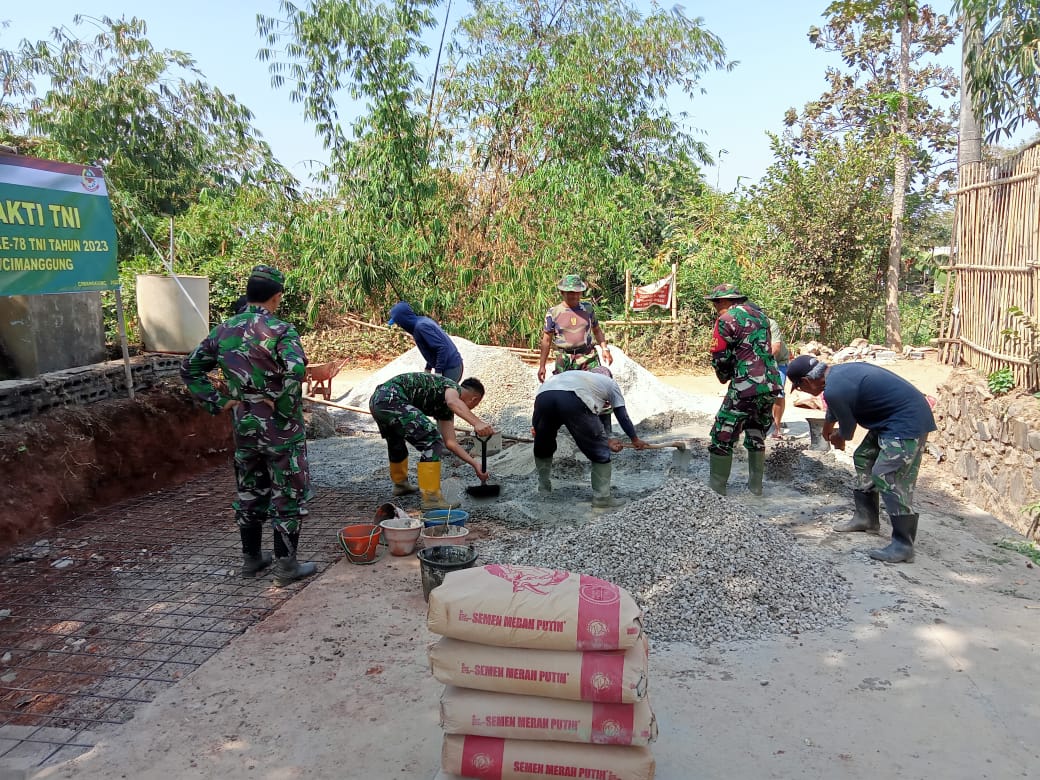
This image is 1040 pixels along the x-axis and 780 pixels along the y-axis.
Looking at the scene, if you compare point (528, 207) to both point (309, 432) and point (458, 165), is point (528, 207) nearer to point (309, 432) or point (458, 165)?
point (458, 165)

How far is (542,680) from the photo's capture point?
6.65ft

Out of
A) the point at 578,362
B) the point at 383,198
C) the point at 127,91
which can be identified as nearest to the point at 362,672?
the point at 578,362

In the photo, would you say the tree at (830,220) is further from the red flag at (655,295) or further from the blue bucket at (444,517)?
Answer: the blue bucket at (444,517)

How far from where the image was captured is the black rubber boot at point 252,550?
388 cm

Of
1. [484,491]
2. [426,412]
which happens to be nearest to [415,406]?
[426,412]

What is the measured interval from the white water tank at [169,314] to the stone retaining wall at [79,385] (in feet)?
0.80

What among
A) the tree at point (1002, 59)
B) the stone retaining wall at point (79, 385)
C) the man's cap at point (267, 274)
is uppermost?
the tree at point (1002, 59)

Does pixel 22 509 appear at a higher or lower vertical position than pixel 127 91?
lower

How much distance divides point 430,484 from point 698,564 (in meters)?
1.97

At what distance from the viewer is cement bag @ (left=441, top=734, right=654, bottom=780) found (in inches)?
79.6

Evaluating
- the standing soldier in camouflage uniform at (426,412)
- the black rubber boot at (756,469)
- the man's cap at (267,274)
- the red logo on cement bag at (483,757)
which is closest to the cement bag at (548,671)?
the red logo on cement bag at (483,757)

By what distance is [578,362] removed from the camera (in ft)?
20.8

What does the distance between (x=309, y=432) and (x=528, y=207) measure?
6.03 metres

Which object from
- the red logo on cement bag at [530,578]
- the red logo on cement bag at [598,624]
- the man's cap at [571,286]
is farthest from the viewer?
the man's cap at [571,286]
